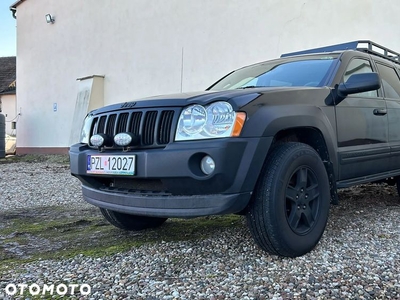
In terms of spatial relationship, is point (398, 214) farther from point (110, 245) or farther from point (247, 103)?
point (110, 245)

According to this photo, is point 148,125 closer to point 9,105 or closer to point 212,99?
point 212,99

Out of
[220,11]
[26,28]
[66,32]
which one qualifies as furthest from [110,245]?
[26,28]

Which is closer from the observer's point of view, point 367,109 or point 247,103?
point 247,103

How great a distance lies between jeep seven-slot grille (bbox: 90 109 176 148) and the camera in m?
2.37

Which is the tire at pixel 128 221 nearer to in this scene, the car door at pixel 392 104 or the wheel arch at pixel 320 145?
the wheel arch at pixel 320 145

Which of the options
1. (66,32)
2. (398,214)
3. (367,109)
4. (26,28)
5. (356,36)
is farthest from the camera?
(26,28)

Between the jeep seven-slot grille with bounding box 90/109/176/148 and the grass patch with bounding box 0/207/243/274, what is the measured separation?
0.87 m

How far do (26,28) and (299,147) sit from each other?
1615cm

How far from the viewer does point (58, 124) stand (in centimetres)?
1390

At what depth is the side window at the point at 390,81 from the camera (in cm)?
381

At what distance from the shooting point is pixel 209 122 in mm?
2250

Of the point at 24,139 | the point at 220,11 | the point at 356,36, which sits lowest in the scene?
the point at 24,139

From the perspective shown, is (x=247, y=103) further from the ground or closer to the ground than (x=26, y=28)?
closer to the ground

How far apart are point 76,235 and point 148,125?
1.42m
